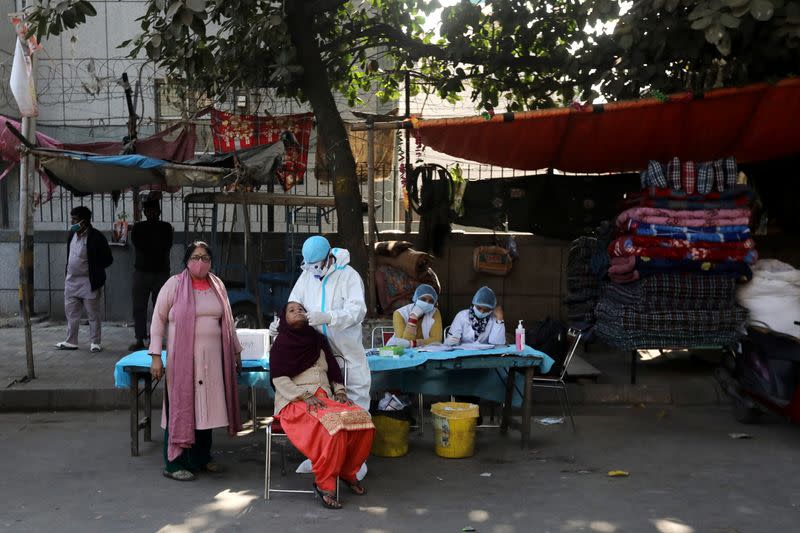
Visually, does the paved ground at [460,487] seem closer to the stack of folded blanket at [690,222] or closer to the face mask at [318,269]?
the face mask at [318,269]

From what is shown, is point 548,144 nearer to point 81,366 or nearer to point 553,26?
point 553,26

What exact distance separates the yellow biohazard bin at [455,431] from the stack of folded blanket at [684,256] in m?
2.37

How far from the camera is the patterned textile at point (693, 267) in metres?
7.95

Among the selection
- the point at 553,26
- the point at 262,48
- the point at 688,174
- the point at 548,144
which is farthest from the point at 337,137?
the point at 688,174

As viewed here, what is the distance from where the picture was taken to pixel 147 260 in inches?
382

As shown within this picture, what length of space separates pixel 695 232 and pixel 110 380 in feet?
19.2

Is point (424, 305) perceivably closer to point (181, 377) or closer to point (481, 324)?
point (481, 324)

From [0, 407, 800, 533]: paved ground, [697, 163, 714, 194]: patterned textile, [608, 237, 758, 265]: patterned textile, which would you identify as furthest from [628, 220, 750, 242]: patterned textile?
[0, 407, 800, 533]: paved ground

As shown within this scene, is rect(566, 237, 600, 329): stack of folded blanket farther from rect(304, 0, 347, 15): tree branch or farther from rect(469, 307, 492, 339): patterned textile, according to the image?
rect(304, 0, 347, 15): tree branch

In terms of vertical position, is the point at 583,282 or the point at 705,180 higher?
the point at 705,180

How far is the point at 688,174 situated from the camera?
25.9 ft

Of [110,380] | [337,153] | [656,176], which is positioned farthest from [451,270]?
[110,380]

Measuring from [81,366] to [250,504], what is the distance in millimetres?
4431

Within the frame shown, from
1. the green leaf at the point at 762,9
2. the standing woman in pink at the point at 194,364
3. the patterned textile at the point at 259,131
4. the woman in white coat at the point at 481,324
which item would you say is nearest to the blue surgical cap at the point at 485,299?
the woman in white coat at the point at 481,324
